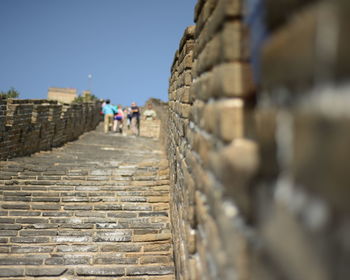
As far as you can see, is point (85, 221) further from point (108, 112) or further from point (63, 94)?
point (63, 94)

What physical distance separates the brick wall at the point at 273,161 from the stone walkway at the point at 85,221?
3175mm

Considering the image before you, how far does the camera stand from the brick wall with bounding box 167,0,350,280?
70 centimetres

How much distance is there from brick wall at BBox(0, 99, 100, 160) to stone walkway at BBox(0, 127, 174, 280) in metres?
0.85

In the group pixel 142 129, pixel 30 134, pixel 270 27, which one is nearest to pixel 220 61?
A: pixel 270 27

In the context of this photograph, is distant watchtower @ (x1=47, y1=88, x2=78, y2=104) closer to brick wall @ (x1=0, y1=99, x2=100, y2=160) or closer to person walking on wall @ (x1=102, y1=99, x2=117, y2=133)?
person walking on wall @ (x1=102, y1=99, x2=117, y2=133)

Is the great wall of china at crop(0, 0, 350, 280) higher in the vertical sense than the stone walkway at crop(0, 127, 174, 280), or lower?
higher

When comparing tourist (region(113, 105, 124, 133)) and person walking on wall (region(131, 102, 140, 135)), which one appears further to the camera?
person walking on wall (region(131, 102, 140, 135))

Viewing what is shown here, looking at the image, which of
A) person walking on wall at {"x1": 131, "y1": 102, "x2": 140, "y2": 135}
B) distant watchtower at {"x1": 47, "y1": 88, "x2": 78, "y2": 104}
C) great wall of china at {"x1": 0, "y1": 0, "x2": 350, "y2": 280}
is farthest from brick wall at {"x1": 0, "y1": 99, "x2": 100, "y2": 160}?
distant watchtower at {"x1": 47, "y1": 88, "x2": 78, "y2": 104}

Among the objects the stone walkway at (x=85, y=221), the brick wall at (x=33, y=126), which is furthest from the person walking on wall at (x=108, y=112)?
the stone walkway at (x=85, y=221)

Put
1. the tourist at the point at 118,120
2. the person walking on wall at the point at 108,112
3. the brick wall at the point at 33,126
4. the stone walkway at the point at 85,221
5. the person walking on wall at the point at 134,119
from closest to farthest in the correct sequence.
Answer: the stone walkway at the point at 85,221 → the brick wall at the point at 33,126 → the person walking on wall at the point at 108,112 → the tourist at the point at 118,120 → the person walking on wall at the point at 134,119

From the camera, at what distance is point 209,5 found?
1905 mm

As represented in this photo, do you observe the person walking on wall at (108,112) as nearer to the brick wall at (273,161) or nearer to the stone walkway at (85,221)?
the stone walkway at (85,221)

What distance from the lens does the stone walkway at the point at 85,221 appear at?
15.2ft

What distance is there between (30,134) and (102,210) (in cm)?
403
